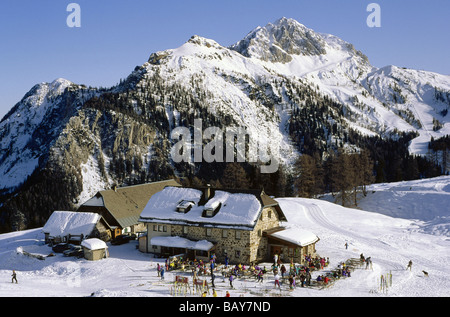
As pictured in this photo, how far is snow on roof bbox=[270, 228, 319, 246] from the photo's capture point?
141 feet

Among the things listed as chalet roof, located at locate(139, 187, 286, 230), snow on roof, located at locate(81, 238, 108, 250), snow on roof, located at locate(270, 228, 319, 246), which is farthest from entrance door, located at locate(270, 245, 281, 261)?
snow on roof, located at locate(81, 238, 108, 250)

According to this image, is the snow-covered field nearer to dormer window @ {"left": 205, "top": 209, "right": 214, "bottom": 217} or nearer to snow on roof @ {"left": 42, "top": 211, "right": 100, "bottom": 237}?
snow on roof @ {"left": 42, "top": 211, "right": 100, "bottom": 237}

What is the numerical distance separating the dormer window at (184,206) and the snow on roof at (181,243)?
11.1ft

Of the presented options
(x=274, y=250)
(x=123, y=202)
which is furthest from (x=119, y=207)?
(x=274, y=250)

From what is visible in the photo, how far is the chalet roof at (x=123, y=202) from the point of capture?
190 feet

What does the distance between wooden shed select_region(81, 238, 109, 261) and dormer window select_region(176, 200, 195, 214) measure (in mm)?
9754

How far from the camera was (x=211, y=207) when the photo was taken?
44.5 m

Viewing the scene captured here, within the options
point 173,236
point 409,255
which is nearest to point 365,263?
point 409,255

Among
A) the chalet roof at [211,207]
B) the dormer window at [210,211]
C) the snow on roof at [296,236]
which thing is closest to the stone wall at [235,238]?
the chalet roof at [211,207]

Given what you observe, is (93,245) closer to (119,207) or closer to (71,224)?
(71,224)

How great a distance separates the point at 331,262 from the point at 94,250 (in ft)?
88.3

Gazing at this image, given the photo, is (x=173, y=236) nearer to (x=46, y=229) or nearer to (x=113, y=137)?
(x=46, y=229)

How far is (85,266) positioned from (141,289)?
1180 cm

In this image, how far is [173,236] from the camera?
4625 centimetres
